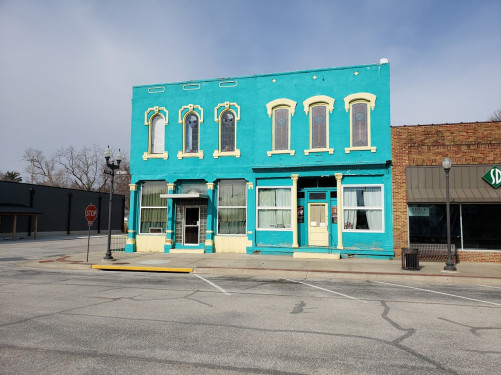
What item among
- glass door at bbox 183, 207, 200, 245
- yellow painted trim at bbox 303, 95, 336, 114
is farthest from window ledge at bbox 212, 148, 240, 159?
yellow painted trim at bbox 303, 95, 336, 114

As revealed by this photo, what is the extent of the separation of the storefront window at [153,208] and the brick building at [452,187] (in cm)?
1149

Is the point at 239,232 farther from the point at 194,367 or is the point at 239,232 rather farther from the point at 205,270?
the point at 194,367

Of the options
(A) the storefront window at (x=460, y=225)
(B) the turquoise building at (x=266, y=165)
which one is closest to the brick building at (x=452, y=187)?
(A) the storefront window at (x=460, y=225)

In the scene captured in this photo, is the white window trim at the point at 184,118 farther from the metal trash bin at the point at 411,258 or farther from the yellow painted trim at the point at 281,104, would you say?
the metal trash bin at the point at 411,258

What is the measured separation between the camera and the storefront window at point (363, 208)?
1708 cm

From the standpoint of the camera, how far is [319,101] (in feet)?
59.8

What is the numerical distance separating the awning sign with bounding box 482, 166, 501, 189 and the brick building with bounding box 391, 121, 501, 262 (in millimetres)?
36

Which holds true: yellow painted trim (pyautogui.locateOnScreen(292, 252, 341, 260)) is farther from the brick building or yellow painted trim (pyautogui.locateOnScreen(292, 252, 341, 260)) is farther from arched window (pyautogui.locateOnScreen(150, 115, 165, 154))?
arched window (pyautogui.locateOnScreen(150, 115, 165, 154))

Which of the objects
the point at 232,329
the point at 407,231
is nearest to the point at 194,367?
the point at 232,329

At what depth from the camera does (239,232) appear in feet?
62.5

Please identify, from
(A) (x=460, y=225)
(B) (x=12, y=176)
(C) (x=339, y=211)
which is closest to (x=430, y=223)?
(A) (x=460, y=225)

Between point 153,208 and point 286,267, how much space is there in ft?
30.1

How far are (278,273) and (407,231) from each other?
675 cm

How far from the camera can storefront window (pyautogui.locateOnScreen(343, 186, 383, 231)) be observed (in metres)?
17.1
